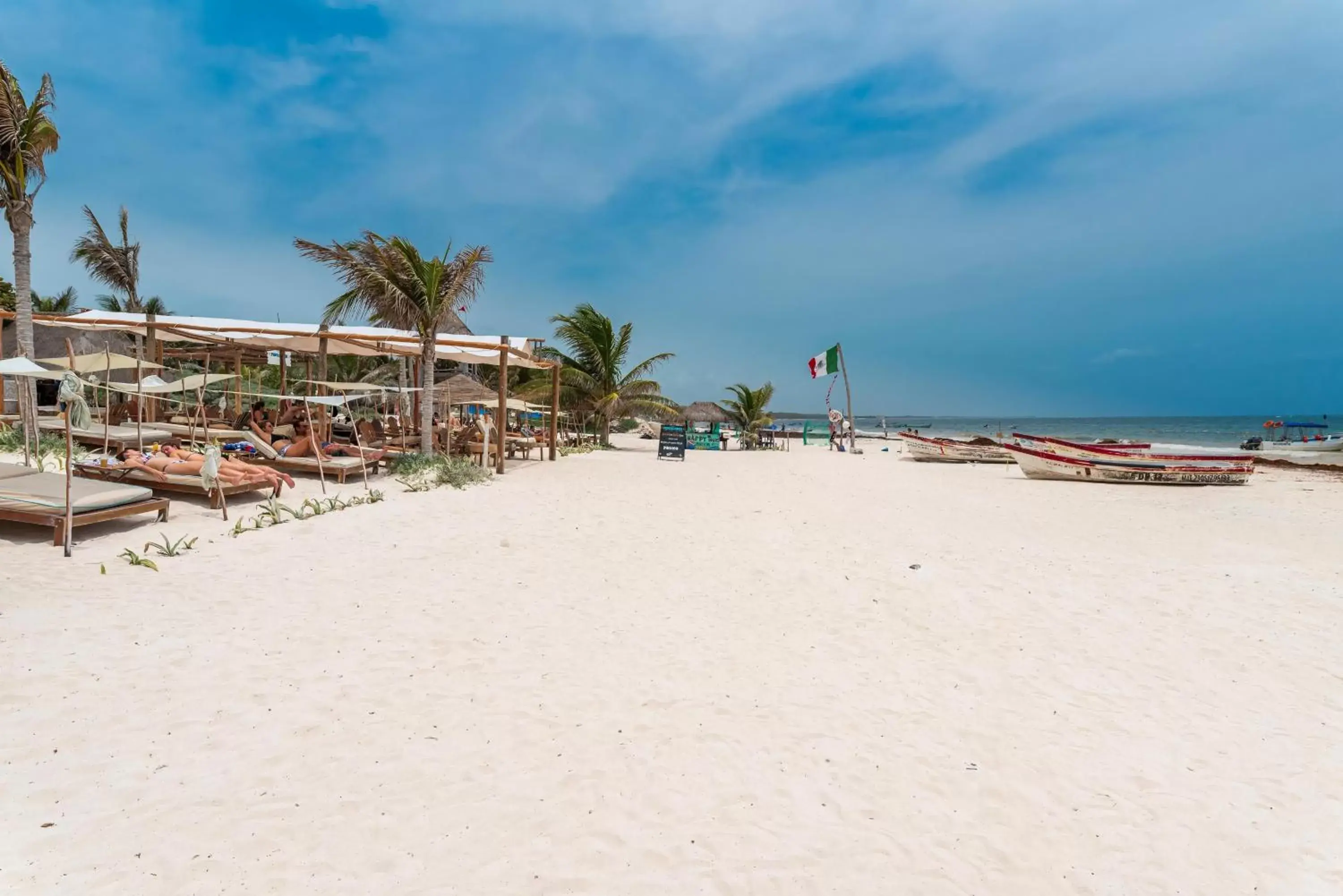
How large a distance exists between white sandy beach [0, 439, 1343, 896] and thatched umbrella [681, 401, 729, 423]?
27653 mm

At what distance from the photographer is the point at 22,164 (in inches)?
381

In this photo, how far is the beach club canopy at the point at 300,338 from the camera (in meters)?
12.3

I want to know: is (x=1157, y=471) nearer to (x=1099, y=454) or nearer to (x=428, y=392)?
(x=1099, y=454)

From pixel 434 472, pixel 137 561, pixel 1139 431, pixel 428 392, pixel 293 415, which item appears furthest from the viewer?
pixel 1139 431

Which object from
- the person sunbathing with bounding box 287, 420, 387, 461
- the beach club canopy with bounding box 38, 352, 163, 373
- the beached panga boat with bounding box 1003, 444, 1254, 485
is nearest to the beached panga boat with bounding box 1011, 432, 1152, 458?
the beached panga boat with bounding box 1003, 444, 1254, 485

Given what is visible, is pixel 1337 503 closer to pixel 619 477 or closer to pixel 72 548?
pixel 619 477

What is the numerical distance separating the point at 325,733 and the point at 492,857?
127cm

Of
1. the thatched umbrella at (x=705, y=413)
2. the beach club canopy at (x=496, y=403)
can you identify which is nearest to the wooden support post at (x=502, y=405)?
the beach club canopy at (x=496, y=403)

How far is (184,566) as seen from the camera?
5.41m

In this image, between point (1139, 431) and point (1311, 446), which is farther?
point (1139, 431)

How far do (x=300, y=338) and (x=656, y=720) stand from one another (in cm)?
1265

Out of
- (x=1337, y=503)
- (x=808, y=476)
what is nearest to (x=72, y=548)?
Result: (x=808, y=476)

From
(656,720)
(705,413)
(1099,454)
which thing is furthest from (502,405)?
(705,413)

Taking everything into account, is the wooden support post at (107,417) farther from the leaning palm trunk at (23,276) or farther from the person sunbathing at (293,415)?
the person sunbathing at (293,415)
